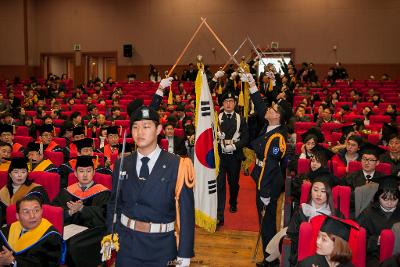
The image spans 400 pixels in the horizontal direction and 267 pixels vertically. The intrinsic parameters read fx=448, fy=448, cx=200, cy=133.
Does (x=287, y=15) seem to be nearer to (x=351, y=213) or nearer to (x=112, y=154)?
(x=112, y=154)

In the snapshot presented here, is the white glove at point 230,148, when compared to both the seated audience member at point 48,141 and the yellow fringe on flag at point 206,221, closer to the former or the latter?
the yellow fringe on flag at point 206,221

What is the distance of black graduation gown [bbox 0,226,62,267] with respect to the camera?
11.7 feet

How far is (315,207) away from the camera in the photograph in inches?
150

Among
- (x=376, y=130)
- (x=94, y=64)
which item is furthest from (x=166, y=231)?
(x=94, y=64)

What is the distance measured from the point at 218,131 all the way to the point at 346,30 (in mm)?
14804

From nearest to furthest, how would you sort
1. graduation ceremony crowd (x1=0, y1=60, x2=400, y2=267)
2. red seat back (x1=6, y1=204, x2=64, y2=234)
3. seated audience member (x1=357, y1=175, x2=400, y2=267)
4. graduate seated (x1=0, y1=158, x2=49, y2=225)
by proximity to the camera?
graduation ceremony crowd (x1=0, y1=60, x2=400, y2=267) → red seat back (x1=6, y1=204, x2=64, y2=234) → seated audience member (x1=357, y1=175, x2=400, y2=267) → graduate seated (x1=0, y1=158, x2=49, y2=225)

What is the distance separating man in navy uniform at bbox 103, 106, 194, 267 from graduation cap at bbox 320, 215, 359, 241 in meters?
1.01

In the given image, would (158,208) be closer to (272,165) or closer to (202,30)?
(272,165)

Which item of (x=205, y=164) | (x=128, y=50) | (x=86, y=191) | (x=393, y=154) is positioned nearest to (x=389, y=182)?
(x=393, y=154)

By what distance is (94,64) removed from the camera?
2233cm

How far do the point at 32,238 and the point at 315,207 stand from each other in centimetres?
235

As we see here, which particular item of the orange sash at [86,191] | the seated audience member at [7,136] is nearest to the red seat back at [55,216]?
the orange sash at [86,191]

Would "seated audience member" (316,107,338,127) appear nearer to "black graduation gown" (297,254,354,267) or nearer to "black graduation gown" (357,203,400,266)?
"black graduation gown" (357,203,400,266)

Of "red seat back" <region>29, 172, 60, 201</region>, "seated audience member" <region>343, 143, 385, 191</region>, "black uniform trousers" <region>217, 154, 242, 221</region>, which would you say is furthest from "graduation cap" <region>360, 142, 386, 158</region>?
"red seat back" <region>29, 172, 60, 201</region>
